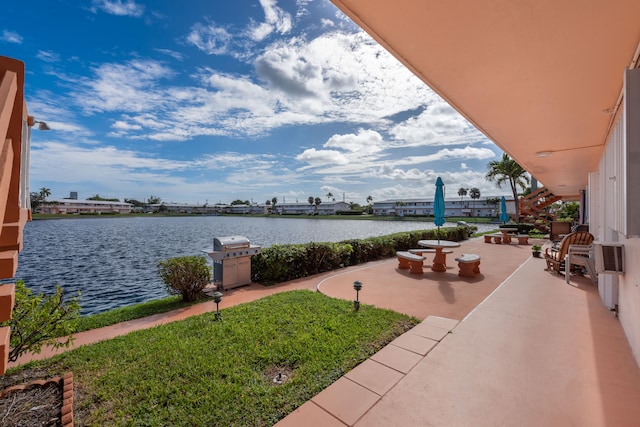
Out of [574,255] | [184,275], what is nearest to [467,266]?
[574,255]

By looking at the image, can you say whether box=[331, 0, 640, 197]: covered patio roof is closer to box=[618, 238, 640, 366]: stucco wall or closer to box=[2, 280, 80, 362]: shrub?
box=[618, 238, 640, 366]: stucco wall

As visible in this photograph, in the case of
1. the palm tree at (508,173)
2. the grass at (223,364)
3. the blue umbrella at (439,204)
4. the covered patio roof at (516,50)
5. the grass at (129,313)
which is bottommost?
the grass at (129,313)

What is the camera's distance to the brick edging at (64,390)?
240 centimetres

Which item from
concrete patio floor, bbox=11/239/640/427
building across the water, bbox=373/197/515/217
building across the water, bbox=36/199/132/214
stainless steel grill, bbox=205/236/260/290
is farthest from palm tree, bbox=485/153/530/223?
building across the water, bbox=36/199/132/214

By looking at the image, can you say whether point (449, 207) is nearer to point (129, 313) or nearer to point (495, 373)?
point (495, 373)

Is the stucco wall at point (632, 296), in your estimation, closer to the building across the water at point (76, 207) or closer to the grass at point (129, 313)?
the grass at point (129, 313)

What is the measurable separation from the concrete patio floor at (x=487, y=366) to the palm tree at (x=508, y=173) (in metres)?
27.0

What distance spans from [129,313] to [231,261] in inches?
94.0

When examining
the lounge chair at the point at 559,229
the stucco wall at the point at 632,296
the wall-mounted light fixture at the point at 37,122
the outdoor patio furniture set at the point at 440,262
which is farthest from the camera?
the lounge chair at the point at 559,229

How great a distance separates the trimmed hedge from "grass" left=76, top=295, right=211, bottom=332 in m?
1.82

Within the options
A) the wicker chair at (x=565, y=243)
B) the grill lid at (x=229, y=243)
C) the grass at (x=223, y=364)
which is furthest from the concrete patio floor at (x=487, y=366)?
the wicker chair at (x=565, y=243)

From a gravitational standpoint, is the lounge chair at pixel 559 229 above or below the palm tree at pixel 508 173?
below

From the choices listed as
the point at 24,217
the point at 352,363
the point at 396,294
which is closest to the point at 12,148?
the point at 24,217

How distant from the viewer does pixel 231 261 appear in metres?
7.11
